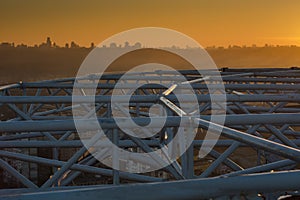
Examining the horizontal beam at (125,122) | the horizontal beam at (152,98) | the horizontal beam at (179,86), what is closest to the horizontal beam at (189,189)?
the horizontal beam at (125,122)

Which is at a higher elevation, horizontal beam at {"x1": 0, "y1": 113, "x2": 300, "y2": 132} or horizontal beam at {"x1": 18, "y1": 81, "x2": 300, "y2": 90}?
horizontal beam at {"x1": 18, "y1": 81, "x2": 300, "y2": 90}

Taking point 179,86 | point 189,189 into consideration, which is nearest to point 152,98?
point 179,86

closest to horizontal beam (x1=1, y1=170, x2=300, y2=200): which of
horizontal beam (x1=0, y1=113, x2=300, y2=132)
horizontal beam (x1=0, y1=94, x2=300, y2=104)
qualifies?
horizontal beam (x1=0, y1=113, x2=300, y2=132)

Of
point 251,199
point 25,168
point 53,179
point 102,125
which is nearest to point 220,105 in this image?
point 53,179

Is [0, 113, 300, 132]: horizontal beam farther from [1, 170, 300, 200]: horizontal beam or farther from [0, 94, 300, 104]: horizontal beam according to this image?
[0, 94, 300, 104]: horizontal beam

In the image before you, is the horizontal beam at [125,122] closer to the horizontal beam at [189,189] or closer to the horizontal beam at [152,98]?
the horizontal beam at [189,189]

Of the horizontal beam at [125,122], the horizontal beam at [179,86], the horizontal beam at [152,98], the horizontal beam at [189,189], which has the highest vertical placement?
the horizontal beam at [179,86]

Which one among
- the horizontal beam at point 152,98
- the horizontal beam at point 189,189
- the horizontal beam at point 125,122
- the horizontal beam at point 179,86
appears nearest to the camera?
the horizontal beam at point 189,189

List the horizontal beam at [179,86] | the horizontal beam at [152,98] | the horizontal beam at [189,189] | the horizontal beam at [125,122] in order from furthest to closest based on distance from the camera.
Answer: the horizontal beam at [179,86] < the horizontal beam at [152,98] < the horizontal beam at [125,122] < the horizontal beam at [189,189]

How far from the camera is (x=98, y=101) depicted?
9.14 metres

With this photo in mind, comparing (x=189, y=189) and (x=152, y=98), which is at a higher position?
(x=152, y=98)

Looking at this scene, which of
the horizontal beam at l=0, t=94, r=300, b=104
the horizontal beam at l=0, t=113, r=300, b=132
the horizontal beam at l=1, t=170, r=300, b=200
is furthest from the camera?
the horizontal beam at l=0, t=94, r=300, b=104

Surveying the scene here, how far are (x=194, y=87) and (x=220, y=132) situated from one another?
8661mm

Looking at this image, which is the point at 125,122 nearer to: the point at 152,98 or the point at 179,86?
the point at 152,98
